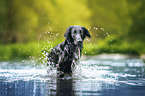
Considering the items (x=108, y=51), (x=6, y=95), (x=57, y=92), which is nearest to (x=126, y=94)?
(x=57, y=92)

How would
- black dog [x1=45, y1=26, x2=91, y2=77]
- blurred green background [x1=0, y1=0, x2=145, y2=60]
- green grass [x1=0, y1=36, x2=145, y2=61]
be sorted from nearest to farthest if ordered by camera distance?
black dog [x1=45, y1=26, x2=91, y2=77], green grass [x1=0, y1=36, x2=145, y2=61], blurred green background [x1=0, y1=0, x2=145, y2=60]

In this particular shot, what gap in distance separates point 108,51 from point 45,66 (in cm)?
2272

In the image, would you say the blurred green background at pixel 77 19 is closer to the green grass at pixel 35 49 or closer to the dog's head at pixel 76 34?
the green grass at pixel 35 49

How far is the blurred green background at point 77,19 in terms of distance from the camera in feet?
136

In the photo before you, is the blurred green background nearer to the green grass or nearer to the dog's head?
the green grass

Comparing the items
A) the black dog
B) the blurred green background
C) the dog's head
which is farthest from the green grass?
the dog's head

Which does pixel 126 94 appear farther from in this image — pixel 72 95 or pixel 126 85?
pixel 126 85

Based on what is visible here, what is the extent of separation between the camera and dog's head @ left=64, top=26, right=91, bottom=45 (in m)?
11.0

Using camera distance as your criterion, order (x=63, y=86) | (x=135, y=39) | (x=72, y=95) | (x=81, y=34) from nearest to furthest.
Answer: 1. (x=72, y=95)
2. (x=63, y=86)
3. (x=81, y=34)
4. (x=135, y=39)

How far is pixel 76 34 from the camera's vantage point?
11125mm

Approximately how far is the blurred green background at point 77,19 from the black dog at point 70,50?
2466 centimetres

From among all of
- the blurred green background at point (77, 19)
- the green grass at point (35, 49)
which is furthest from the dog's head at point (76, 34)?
the blurred green background at point (77, 19)

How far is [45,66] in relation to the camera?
528 inches

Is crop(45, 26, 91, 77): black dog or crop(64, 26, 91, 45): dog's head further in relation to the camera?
crop(45, 26, 91, 77): black dog
